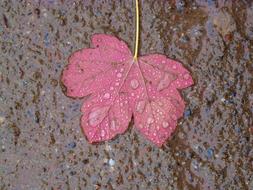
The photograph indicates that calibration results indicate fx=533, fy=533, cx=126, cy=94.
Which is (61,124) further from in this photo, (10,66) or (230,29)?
(230,29)

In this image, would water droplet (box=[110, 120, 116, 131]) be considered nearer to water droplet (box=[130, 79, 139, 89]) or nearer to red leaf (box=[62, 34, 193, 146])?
red leaf (box=[62, 34, 193, 146])

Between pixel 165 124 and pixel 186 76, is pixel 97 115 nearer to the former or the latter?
pixel 165 124

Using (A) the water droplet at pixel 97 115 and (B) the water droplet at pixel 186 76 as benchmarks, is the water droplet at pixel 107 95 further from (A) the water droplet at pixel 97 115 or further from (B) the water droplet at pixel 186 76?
(B) the water droplet at pixel 186 76

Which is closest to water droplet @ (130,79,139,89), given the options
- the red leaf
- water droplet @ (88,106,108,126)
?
the red leaf

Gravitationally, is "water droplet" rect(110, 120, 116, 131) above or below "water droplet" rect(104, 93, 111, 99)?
below

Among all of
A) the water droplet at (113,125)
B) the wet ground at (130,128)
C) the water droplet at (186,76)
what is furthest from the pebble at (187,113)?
the water droplet at (113,125)

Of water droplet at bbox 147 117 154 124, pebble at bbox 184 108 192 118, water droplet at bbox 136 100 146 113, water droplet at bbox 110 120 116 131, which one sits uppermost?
water droplet at bbox 136 100 146 113

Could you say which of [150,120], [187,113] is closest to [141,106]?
[150,120]

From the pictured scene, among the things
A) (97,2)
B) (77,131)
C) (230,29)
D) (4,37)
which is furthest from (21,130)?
(230,29)
